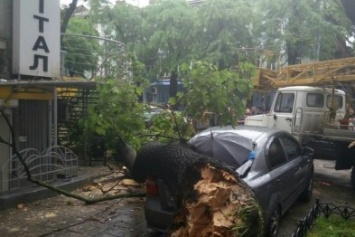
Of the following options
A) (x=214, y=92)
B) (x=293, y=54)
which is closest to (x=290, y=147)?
(x=214, y=92)

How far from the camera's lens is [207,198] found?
2.85 meters

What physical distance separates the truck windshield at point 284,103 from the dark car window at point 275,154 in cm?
449

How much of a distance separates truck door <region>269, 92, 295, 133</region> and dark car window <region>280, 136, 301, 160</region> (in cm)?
326

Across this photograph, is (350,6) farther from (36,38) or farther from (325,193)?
(36,38)

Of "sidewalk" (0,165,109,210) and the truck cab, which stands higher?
the truck cab

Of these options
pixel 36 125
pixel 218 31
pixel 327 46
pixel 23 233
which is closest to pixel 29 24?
pixel 36 125

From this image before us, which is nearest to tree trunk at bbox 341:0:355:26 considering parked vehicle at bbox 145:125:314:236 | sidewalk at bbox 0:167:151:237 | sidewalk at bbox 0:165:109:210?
parked vehicle at bbox 145:125:314:236

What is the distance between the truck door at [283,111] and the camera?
32.0 feet

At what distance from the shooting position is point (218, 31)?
19828mm

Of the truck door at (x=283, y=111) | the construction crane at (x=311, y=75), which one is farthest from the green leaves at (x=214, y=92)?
the truck door at (x=283, y=111)

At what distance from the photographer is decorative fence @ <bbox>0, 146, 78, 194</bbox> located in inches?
253

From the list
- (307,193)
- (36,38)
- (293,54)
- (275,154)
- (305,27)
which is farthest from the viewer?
(293,54)

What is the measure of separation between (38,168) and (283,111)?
6299 millimetres

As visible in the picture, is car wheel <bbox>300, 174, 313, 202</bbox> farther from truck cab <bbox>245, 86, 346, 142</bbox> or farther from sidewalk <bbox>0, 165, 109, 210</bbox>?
sidewalk <bbox>0, 165, 109, 210</bbox>
